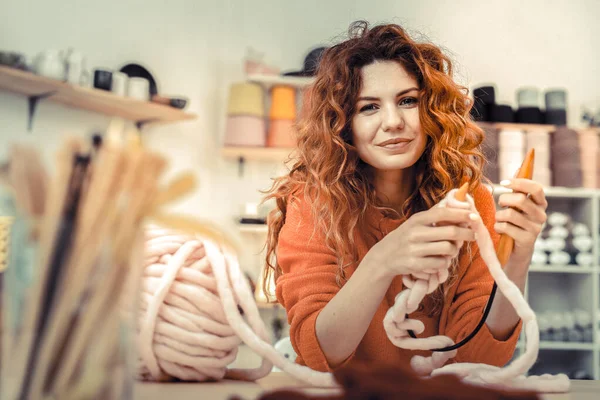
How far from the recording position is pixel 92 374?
277mm

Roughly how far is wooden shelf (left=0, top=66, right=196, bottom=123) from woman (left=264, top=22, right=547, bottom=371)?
1.18m

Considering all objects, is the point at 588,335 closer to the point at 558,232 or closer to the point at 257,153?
the point at 558,232

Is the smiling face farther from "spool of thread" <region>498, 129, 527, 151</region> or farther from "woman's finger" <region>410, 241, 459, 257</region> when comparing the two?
"spool of thread" <region>498, 129, 527, 151</region>

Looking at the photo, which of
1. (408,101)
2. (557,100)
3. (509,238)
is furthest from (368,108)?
(557,100)

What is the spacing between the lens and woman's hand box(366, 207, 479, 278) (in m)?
0.52

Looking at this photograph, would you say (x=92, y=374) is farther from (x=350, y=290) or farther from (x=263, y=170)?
(x=263, y=170)

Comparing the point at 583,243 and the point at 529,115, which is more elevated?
the point at 529,115

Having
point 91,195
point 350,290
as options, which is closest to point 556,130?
point 350,290

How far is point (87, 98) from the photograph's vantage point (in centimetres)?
210

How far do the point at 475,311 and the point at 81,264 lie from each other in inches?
28.3

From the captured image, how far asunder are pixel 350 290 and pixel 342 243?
220 mm

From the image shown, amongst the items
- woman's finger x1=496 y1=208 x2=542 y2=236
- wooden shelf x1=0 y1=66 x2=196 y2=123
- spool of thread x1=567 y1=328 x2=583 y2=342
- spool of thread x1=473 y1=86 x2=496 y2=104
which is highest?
spool of thread x1=473 y1=86 x2=496 y2=104

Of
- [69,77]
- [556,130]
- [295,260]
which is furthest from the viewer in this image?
[556,130]

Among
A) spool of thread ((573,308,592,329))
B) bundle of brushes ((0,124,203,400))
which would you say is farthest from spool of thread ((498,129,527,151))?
bundle of brushes ((0,124,203,400))
